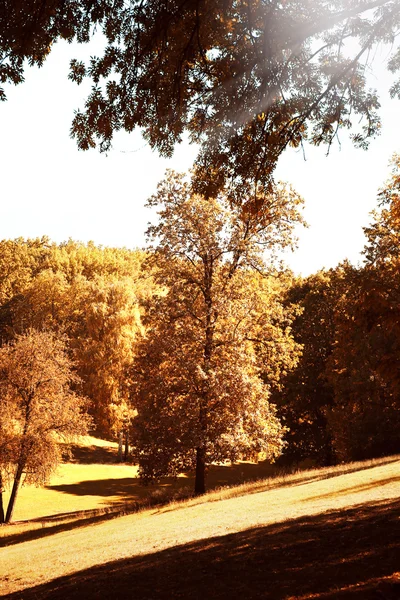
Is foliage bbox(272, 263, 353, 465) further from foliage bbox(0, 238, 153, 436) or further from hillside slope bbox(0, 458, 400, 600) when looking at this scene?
hillside slope bbox(0, 458, 400, 600)

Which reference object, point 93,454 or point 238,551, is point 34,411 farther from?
point 93,454

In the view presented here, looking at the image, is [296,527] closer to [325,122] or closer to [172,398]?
[325,122]

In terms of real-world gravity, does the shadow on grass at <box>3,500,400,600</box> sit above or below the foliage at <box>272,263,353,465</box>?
below

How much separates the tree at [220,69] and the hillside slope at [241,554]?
572 cm

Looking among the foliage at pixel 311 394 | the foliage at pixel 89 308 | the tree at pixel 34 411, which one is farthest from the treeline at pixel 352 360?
the tree at pixel 34 411

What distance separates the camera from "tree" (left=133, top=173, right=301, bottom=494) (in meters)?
21.4

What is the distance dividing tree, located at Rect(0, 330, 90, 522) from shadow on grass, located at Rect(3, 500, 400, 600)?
1768cm

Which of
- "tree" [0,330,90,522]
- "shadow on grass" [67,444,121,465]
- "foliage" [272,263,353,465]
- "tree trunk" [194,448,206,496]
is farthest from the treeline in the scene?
"shadow on grass" [67,444,121,465]

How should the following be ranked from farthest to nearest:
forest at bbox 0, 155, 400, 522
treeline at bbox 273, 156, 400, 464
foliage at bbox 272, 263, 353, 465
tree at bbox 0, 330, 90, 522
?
foliage at bbox 272, 263, 353, 465, tree at bbox 0, 330, 90, 522, forest at bbox 0, 155, 400, 522, treeline at bbox 273, 156, 400, 464

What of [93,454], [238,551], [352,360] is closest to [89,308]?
[93,454]

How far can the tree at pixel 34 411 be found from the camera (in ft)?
86.0

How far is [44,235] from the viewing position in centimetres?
10919

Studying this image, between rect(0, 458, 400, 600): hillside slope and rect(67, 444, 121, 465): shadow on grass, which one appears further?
rect(67, 444, 121, 465): shadow on grass

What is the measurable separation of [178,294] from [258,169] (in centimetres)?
Result: 1352
